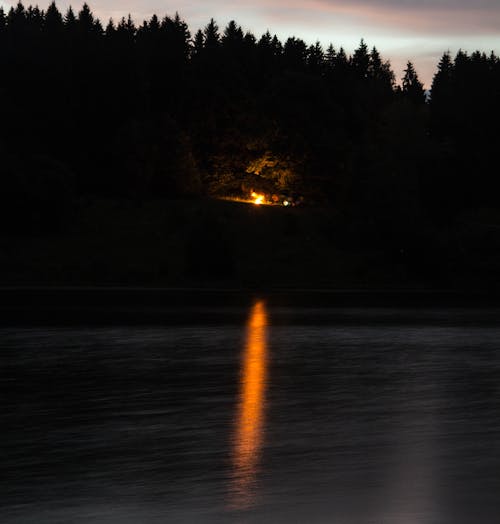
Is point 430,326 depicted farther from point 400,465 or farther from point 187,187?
point 187,187

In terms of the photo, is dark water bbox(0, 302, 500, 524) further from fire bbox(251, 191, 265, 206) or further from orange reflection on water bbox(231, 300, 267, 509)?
fire bbox(251, 191, 265, 206)

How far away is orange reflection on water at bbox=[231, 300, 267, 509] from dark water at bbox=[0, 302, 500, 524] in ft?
0.08

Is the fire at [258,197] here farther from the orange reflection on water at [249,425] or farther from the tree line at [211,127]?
the orange reflection on water at [249,425]

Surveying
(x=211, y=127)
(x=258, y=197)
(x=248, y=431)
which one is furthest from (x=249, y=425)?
(x=211, y=127)

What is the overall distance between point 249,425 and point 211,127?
3643 inches

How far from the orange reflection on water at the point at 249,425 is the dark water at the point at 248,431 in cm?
2

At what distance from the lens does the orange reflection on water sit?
9340 millimetres

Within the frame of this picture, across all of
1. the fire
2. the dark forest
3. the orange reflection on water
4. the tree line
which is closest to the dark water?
the orange reflection on water

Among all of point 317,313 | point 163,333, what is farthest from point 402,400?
point 317,313

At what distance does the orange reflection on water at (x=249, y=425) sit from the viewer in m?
9.34

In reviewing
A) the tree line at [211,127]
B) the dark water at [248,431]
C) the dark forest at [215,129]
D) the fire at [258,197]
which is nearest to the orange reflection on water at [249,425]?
the dark water at [248,431]

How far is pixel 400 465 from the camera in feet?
33.9

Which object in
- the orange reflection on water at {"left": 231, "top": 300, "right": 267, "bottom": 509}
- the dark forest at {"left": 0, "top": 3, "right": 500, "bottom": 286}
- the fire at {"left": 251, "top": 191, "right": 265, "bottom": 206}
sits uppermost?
the dark forest at {"left": 0, "top": 3, "right": 500, "bottom": 286}

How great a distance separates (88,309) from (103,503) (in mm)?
27851
